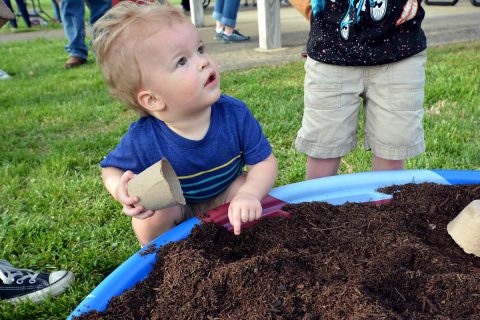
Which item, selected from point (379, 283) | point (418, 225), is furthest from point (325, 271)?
point (418, 225)

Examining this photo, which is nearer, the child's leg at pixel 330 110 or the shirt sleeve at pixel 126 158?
the shirt sleeve at pixel 126 158

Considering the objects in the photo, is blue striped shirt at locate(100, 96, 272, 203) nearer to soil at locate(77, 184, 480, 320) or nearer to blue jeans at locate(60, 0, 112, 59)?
soil at locate(77, 184, 480, 320)

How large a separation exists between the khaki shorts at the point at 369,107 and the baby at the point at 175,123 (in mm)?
364

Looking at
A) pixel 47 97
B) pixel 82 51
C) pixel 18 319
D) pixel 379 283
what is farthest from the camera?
pixel 82 51

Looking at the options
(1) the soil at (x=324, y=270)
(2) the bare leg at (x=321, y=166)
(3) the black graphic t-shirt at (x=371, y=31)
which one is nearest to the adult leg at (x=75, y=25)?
(2) the bare leg at (x=321, y=166)

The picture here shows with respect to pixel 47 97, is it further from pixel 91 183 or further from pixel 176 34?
pixel 176 34

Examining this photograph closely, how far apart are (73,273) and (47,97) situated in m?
2.72

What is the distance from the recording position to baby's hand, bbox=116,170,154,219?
4.52 ft

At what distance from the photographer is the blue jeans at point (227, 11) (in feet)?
17.5

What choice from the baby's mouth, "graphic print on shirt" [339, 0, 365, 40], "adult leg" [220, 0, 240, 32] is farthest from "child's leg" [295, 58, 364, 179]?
"adult leg" [220, 0, 240, 32]

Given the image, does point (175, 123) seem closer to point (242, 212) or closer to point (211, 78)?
point (211, 78)

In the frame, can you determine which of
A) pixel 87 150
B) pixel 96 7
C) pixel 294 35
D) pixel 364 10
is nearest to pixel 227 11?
pixel 294 35

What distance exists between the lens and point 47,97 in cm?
408

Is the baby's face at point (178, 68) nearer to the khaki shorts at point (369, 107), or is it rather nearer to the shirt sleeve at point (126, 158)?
the shirt sleeve at point (126, 158)
